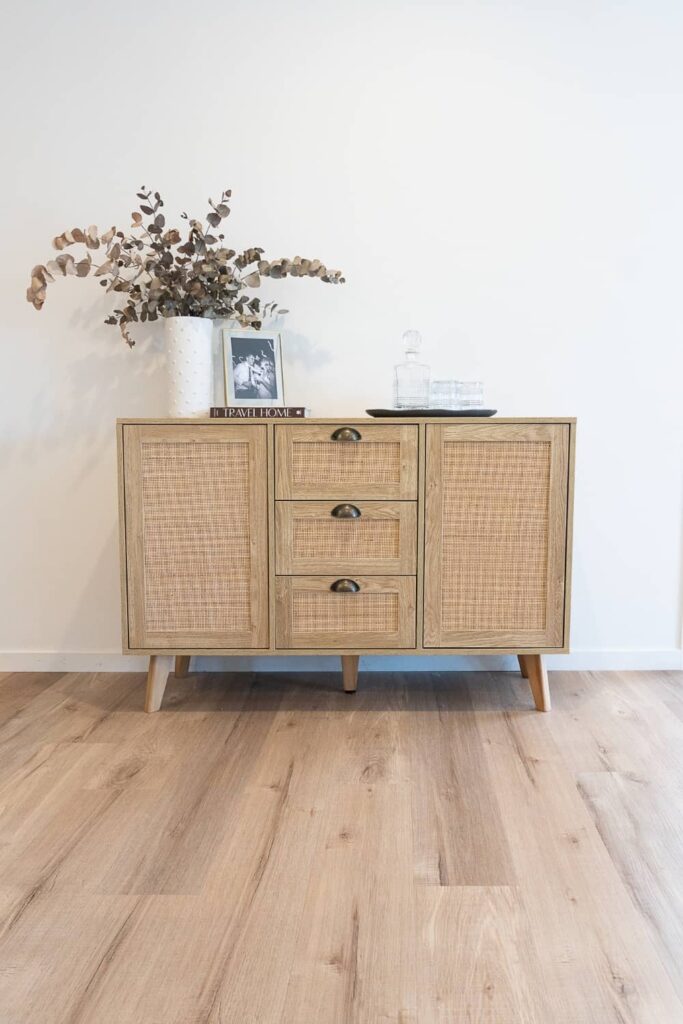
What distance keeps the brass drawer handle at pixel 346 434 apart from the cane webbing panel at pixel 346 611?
37cm

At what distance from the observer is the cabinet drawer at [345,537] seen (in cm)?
199

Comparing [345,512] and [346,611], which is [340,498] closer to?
[345,512]

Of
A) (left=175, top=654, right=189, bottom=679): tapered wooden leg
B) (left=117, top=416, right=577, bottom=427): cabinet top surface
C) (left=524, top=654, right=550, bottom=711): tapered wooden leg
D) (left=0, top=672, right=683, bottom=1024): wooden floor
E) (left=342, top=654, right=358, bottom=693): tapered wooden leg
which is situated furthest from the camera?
(left=175, top=654, right=189, bottom=679): tapered wooden leg

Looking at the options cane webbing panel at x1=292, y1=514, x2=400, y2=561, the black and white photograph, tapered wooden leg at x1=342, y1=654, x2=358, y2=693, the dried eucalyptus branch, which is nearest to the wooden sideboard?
cane webbing panel at x1=292, y1=514, x2=400, y2=561

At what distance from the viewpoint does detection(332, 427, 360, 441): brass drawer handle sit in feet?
6.40

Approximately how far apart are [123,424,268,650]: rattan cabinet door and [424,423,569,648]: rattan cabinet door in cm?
42

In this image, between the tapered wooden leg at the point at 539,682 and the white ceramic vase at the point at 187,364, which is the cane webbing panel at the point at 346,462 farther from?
the tapered wooden leg at the point at 539,682

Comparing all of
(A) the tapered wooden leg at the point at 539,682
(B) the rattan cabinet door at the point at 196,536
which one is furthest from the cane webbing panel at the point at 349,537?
(A) the tapered wooden leg at the point at 539,682

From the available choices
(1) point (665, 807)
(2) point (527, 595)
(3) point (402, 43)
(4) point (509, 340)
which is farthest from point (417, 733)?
(3) point (402, 43)

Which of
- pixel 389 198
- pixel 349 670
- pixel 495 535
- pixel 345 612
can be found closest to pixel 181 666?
pixel 349 670

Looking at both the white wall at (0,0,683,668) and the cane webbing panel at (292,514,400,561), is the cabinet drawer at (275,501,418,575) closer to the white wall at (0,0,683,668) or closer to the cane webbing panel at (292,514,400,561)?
the cane webbing panel at (292,514,400,561)

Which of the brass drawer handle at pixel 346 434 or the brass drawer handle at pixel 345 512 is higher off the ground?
the brass drawer handle at pixel 346 434

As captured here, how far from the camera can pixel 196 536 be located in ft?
6.57

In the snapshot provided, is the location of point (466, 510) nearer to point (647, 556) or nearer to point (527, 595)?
point (527, 595)
